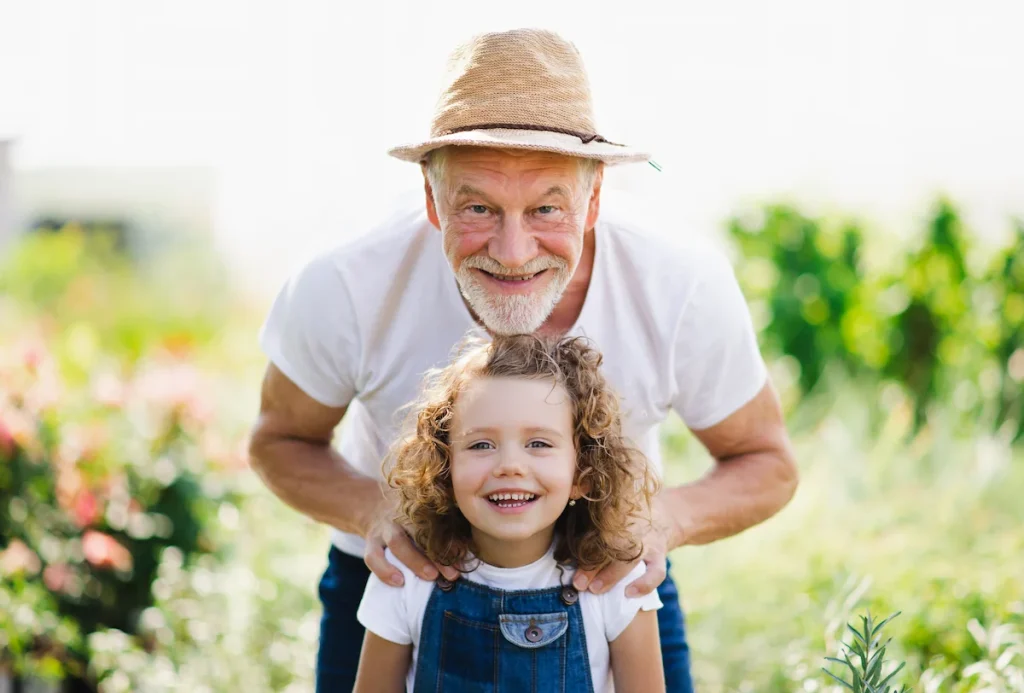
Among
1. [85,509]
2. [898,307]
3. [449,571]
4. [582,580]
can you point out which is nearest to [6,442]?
[85,509]

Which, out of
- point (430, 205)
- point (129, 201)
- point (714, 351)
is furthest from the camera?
point (129, 201)

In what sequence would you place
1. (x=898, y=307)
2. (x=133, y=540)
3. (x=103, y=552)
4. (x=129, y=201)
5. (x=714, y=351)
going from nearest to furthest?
(x=714, y=351) → (x=103, y=552) → (x=133, y=540) → (x=898, y=307) → (x=129, y=201)

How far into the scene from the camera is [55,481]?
4539mm

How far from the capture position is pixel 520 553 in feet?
7.61

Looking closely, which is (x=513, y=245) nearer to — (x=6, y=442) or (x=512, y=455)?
(x=512, y=455)

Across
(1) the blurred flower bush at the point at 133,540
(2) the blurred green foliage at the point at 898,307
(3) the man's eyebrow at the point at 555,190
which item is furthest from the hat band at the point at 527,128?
(2) the blurred green foliage at the point at 898,307

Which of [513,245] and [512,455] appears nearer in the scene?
[512,455]

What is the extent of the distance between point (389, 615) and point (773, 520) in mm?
2876

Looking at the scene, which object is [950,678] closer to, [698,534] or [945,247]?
[698,534]

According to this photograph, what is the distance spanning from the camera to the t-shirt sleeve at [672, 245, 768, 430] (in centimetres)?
260

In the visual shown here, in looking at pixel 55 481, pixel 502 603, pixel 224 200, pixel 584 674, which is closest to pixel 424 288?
pixel 502 603

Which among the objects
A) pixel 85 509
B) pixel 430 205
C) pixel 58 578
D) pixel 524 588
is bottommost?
pixel 58 578

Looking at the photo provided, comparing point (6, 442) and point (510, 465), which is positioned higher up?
point (510, 465)

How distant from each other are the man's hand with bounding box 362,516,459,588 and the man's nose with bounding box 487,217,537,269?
62cm
